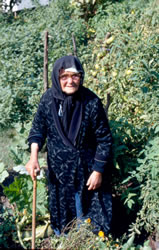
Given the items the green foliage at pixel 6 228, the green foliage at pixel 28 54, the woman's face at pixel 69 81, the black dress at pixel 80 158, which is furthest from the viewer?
the green foliage at pixel 28 54

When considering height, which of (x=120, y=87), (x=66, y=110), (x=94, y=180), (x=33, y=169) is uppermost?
(x=120, y=87)

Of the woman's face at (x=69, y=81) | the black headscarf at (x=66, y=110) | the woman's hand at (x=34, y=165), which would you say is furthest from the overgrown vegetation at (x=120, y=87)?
the woman's face at (x=69, y=81)

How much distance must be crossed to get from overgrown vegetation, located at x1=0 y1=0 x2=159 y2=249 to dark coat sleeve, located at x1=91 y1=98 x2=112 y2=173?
343 millimetres

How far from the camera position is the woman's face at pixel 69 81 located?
1.92 metres

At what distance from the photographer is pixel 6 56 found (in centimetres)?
484

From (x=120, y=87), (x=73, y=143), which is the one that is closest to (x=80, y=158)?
(x=73, y=143)

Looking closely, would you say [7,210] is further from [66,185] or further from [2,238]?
[66,185]

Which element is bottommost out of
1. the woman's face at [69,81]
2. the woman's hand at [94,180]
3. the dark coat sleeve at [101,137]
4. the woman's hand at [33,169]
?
the woman's hand at [94,180]

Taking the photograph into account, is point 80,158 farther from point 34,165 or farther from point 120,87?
point 120,87

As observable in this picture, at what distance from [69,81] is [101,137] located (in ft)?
1.45

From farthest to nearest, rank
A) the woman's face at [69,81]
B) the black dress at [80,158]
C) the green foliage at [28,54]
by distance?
the green foliage at [28,54] < the black dress at [80,158] < the woman's face at [69,81]

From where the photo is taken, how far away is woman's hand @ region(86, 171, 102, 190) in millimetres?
2107

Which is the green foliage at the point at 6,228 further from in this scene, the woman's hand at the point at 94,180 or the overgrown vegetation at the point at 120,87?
the woman's hand at the point at 94,180

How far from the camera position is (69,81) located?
6.31ft
